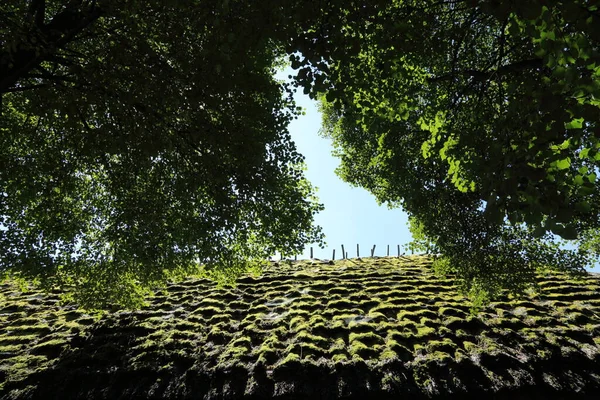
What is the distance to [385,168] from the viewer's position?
33.8 feet

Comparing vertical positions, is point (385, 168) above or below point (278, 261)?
above

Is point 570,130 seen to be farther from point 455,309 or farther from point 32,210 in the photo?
point 32,210

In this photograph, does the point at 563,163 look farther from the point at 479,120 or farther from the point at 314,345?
the point at 314,345

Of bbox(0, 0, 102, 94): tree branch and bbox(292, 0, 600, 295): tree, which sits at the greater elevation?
bbox(0, 0, 102, 94): tree branch

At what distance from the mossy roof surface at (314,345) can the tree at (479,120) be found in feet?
4.71

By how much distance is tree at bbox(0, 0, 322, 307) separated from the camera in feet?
22.9

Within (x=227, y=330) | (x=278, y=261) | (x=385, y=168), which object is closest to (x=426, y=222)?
(x=385, y=168)

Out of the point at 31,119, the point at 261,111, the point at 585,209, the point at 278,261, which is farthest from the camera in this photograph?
the point at 278,261

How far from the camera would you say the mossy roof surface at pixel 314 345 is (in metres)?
7.28

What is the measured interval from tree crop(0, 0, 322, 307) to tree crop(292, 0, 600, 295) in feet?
7.96

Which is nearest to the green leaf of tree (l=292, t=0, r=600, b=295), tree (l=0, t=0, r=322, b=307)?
tree (l=292, t=0, r=600, b=295)

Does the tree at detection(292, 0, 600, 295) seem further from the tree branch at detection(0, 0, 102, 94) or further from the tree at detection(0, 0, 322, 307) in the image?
the tree branch at detection(0, 0, 102, 94)

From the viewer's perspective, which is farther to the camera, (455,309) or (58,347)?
(455,309)

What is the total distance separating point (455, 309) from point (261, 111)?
7740mm
